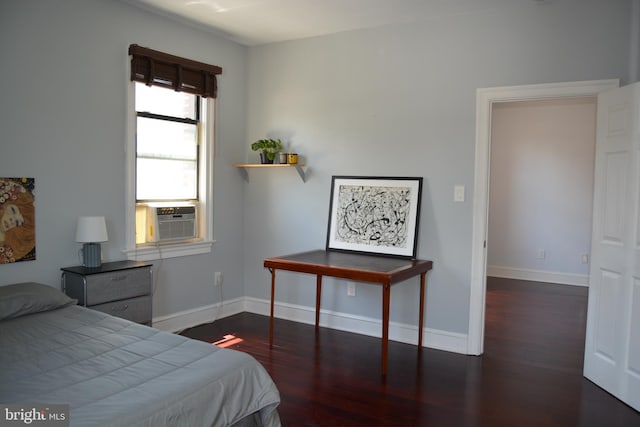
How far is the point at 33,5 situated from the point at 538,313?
17.1ft

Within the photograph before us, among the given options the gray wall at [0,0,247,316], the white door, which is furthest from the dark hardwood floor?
the gray wall at [0,0,247,316]

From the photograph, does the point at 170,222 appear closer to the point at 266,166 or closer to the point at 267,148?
the point at 266,166

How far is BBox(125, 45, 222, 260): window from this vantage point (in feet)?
13.2

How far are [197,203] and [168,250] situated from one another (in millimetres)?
563

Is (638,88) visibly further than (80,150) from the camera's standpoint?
No

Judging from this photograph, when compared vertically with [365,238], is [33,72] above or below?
above

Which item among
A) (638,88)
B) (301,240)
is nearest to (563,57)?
(638,88)

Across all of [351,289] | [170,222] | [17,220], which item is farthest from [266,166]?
[17,220]

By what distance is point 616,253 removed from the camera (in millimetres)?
3223

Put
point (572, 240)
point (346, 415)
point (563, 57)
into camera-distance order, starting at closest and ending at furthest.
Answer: point (346, 415) < point (563, 57) < point (572, 240)

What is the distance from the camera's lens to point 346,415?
9.50 ft

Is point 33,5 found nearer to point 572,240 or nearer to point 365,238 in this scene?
point 365,238

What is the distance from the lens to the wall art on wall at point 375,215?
4195 millimetres

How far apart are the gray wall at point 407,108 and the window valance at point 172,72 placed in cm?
59
